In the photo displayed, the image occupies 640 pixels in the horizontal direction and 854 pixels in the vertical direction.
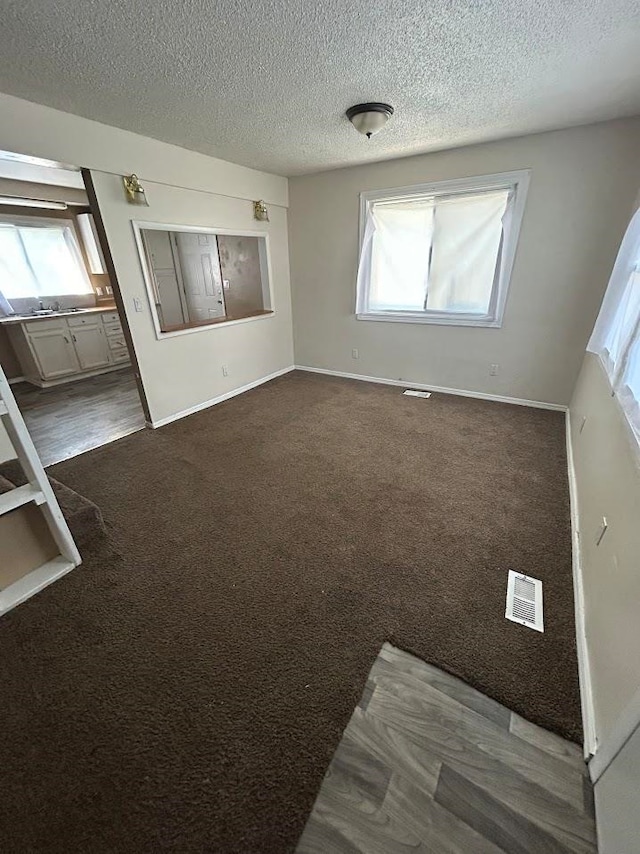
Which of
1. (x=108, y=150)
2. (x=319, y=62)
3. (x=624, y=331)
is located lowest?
(x=624, y=331)

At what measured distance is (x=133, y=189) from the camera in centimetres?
279

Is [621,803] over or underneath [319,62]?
underneath

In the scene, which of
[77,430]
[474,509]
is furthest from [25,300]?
[474,509]

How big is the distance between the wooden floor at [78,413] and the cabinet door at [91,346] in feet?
0.84

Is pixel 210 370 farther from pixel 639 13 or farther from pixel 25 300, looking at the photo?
pixel 639 13

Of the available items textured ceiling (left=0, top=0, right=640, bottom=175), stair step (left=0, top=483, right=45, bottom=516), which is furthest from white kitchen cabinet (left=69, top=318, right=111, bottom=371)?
stair step (left=0, top=483, right=45, bottom=516)

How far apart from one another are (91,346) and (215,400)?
2.50 meters

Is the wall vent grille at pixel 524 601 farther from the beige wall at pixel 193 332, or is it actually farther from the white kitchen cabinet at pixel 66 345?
the white kitchen cabinet at pixel 66 345

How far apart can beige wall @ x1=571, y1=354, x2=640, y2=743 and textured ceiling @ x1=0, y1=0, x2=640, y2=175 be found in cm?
181

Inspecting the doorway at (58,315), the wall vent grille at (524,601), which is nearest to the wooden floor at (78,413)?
the doorway at (58,315)

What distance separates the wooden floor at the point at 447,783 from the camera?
0.94m

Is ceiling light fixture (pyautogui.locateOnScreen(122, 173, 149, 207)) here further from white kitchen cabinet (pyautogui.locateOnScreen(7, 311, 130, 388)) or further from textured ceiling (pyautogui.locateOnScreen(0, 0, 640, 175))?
white kitchen cabinet (pyautogui.locateOnScreen(7, 311, 130, 388))

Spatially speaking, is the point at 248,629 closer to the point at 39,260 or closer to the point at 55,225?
the point at 39,260

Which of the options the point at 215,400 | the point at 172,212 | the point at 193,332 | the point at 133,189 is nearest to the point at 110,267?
the point at 133,189
